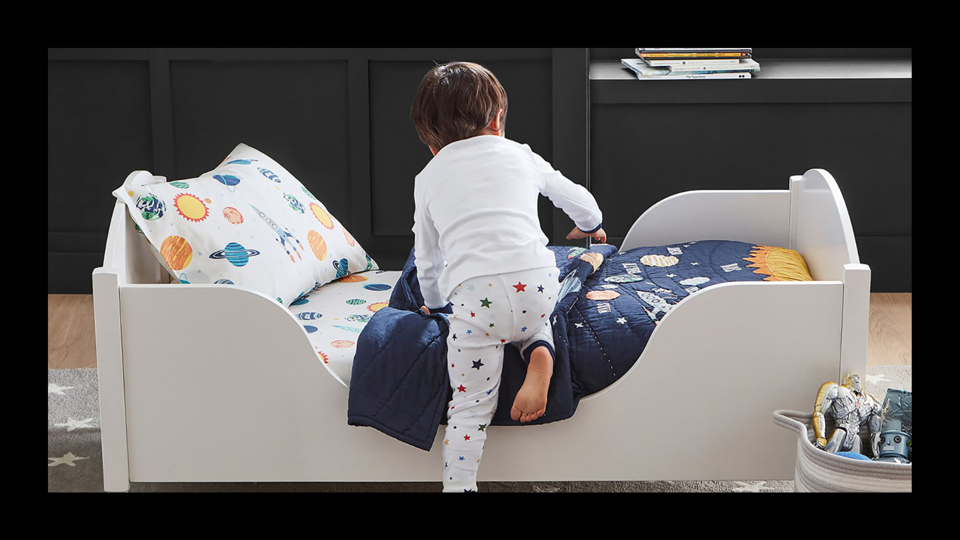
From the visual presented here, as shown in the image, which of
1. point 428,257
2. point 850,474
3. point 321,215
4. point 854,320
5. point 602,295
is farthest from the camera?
point 321,215

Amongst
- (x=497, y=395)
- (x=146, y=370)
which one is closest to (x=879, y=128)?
(x=497, y=395)

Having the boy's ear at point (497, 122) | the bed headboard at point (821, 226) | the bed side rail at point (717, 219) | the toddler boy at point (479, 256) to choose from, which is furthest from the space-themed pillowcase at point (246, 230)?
the bed headboard at point (821, 226)

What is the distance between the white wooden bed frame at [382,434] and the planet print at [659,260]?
A: 373 mm

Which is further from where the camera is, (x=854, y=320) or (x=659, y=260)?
(x=659, y=260)

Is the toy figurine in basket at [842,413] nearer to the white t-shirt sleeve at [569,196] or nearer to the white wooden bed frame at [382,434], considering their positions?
the white wooden bed frame at [382,434]

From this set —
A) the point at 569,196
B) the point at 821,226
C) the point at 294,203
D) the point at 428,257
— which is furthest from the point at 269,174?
the point at 821,226

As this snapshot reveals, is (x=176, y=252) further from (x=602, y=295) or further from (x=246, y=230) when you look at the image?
(x=602, y=295)

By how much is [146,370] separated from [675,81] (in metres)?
1.56

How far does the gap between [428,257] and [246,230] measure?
38 cm

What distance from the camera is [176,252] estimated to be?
1.40m

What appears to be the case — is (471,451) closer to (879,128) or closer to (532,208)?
(532,208)

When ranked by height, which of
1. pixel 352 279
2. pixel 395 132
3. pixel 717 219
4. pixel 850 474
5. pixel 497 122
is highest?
pixel 395 132

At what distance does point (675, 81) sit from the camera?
231cm

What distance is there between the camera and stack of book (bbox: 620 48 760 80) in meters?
2.32
